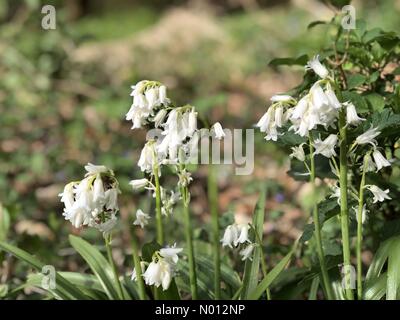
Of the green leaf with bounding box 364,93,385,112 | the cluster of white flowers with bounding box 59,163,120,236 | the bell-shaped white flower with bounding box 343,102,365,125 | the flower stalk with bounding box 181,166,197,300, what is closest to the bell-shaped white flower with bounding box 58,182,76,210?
the cluster of white flowers with bounding box 59,163,120,236

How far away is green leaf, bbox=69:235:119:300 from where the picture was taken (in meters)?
2.18

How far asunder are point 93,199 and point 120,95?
384 cm

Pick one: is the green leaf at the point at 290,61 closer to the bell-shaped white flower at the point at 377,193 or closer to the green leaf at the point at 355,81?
the green leaf at the point at 355,81

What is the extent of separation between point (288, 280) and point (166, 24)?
6.35 metres

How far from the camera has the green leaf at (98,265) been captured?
85.9 inches

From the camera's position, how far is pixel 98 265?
2.24 m

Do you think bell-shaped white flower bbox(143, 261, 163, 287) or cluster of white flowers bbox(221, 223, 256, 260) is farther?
cluster of white flowers bbox(221, 223, 256, 260)

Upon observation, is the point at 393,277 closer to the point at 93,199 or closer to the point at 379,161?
the point at 379,161

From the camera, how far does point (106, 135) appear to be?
4.97 m

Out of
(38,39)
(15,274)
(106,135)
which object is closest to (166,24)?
(38,39)

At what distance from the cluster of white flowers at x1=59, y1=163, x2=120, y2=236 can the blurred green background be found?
3.22ft

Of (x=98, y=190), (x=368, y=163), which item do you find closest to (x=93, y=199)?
(x=98, y=190)

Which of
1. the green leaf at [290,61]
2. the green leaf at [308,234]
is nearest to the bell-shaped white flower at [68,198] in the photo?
the green leaf at [308,234]

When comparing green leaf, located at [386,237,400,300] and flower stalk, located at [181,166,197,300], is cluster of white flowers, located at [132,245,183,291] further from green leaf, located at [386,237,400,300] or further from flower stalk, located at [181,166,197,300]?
green leaf, located at [386,237,400,300]
